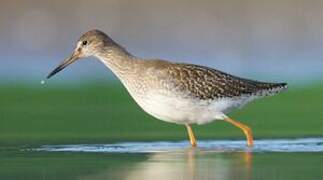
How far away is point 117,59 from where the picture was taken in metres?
17.9

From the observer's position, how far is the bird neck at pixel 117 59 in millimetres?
17703

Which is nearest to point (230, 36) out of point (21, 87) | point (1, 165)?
point (21, 87)

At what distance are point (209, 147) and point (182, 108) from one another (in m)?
0.61

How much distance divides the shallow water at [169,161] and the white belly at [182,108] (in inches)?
13.6

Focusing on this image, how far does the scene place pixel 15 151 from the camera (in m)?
16.9

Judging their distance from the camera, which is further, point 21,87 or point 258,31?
point 258,31

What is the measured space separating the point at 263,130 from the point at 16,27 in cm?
1184

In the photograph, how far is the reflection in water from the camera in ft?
47.2

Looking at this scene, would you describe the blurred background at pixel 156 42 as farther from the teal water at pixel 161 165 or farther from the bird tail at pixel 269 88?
the teal water at pixel 161 165

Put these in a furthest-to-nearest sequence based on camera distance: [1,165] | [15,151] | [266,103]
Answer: [266,103] → [15,151] → [1,165]

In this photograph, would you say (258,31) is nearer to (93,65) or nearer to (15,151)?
(93,65)

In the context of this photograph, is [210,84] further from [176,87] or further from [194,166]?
[194,166]

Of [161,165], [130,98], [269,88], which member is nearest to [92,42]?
[269,88]

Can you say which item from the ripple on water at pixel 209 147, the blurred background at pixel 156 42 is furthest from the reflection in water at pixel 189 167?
the blurred background at pixel 156 42
